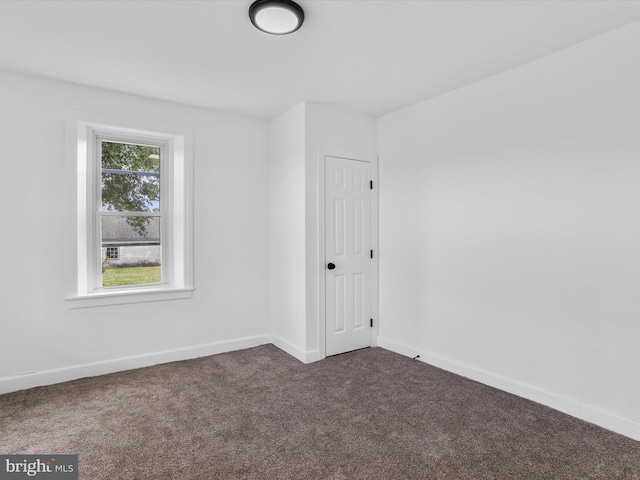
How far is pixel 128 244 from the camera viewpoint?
3432 mm

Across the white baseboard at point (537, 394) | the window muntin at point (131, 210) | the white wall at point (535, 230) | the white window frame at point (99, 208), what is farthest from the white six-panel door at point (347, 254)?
the window muntin at point (131, 210)

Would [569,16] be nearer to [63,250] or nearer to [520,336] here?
[520,336]

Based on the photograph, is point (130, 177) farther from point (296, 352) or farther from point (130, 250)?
point (296, 352)

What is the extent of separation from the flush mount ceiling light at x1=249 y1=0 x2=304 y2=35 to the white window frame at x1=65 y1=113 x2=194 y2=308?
5.63 ft

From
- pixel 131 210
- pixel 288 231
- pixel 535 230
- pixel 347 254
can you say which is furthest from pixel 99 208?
pixel 535 230

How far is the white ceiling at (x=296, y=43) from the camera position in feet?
6.65

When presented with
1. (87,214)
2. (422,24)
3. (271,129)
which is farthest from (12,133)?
(422,24)

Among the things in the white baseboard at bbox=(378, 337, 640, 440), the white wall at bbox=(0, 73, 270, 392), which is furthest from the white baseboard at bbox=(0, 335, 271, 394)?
the white baseboard at bbox=(378, 337, 640, 440)

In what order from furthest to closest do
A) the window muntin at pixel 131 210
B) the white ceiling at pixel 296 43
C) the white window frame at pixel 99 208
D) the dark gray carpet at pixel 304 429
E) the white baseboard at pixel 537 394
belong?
the window muntin at pixel 131 210 → the white window frame at pixel 99 208 → the white baseboard at pixel 537 394 → the white ceiling at pixel 296 43 → the dark gray carpet at pixel 304 429

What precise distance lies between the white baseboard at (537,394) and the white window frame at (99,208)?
243 cm

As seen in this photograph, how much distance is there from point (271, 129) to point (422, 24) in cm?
215

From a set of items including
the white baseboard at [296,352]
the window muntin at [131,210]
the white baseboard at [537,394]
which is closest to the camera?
the white baseboard at [537,394]

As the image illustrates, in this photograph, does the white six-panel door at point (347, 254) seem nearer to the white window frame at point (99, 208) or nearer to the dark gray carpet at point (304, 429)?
the dark gray carpet at point (304, 429)

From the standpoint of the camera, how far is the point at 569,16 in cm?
209
